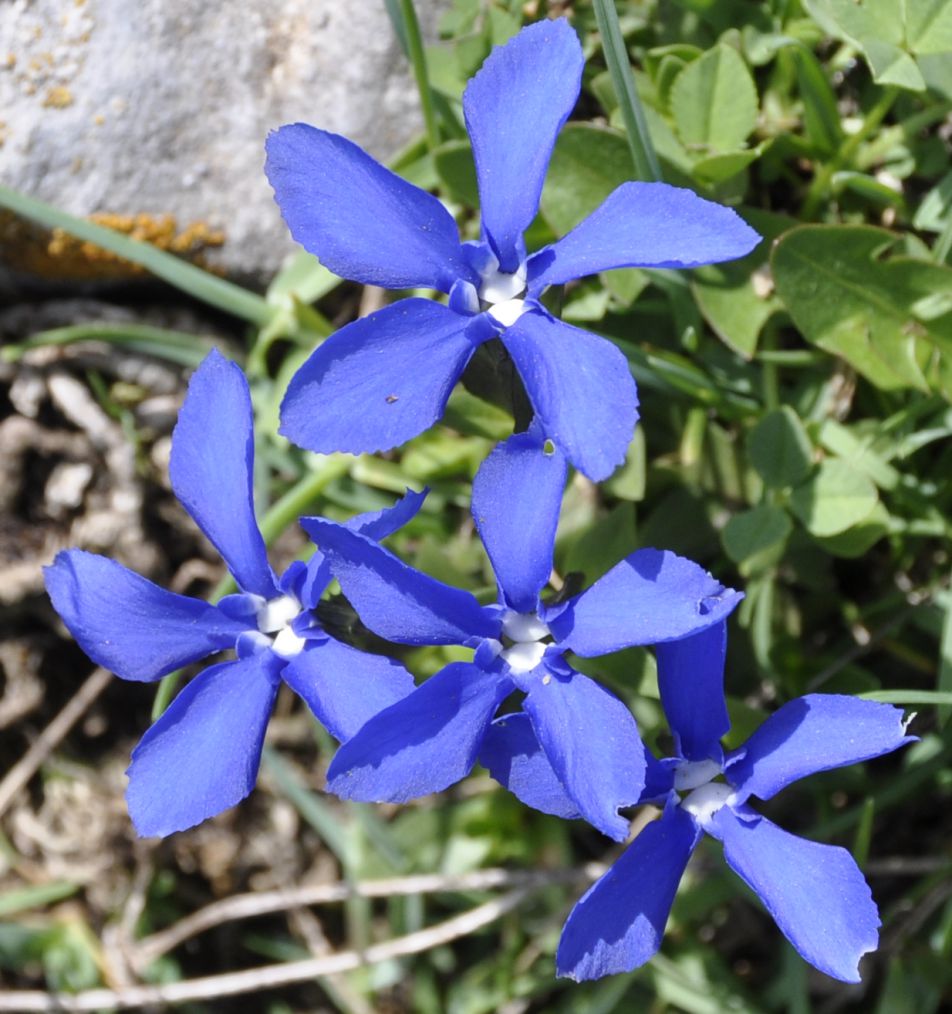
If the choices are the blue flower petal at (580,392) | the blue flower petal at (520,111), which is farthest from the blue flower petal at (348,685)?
the blue flower petal at (520,111)

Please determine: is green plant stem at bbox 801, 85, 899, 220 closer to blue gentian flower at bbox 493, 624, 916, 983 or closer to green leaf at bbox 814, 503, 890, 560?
green leaf at bbox 814, 503, 890, 560

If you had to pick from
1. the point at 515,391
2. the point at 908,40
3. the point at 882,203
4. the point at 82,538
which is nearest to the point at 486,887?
the point at 82,538

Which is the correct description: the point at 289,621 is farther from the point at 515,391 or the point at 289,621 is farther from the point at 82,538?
the point at 82,538

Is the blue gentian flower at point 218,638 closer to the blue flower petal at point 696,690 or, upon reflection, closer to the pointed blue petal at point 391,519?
the pointed blue petal at point 391,519

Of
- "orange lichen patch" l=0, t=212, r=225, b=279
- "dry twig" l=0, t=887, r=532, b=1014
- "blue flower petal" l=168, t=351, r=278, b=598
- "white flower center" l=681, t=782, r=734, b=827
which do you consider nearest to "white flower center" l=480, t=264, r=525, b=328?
"blue flower petal" l=168, t=351, r=278, b=598

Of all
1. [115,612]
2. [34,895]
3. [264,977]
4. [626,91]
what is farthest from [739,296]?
[34,895]
